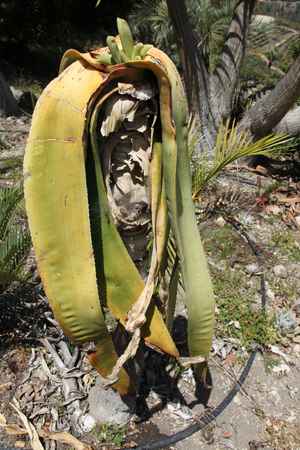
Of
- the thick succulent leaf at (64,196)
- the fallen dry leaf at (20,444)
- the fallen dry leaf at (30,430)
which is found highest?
the thick succulent leaf at (64,196)

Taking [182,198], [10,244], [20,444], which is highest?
[182,198]

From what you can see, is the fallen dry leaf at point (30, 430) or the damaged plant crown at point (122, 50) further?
the fallen dry leaf at point (30, 430)

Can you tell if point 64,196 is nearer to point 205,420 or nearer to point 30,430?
point 30,430

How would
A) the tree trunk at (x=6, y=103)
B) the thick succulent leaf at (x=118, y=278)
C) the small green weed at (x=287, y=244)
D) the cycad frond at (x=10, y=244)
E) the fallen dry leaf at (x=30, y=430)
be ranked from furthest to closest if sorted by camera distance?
the tree trunk at (x=6, y=103), the small green weed at (x=287, y=244), the cycad frond at (x=10, y=244), the fallen dry leaf at (x=30, y=430), the thick succulent leaf at (x=118, y=278)

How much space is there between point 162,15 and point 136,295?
564cm

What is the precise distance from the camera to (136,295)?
123 cm

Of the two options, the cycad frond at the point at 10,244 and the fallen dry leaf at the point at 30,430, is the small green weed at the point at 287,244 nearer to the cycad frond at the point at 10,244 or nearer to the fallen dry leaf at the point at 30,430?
the cycad frond at the point at 10,244

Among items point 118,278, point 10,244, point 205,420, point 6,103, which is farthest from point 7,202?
point 6,103

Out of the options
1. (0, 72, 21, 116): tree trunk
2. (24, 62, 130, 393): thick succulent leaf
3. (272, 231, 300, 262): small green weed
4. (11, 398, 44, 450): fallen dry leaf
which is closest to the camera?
(24, 62, 130, 393): thick succulent leaf

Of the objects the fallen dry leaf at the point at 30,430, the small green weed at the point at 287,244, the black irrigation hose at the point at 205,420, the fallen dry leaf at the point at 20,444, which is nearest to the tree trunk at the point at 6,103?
the small green weed at the point at 287,244

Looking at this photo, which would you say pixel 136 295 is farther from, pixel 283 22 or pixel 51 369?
pixel 283 22

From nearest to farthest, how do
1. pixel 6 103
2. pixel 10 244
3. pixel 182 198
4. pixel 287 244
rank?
1. pixel 182 198
2. pixel 10 244
3. pixel 287 244
4. pixel 6 103

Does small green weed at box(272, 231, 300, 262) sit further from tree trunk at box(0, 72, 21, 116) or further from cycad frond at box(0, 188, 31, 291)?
tree trunk at box(0, 72, 21, 116)

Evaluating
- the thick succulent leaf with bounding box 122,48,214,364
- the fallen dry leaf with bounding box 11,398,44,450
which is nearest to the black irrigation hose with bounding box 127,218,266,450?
the fallen dry leaf with bounding box 11,398,44,450
